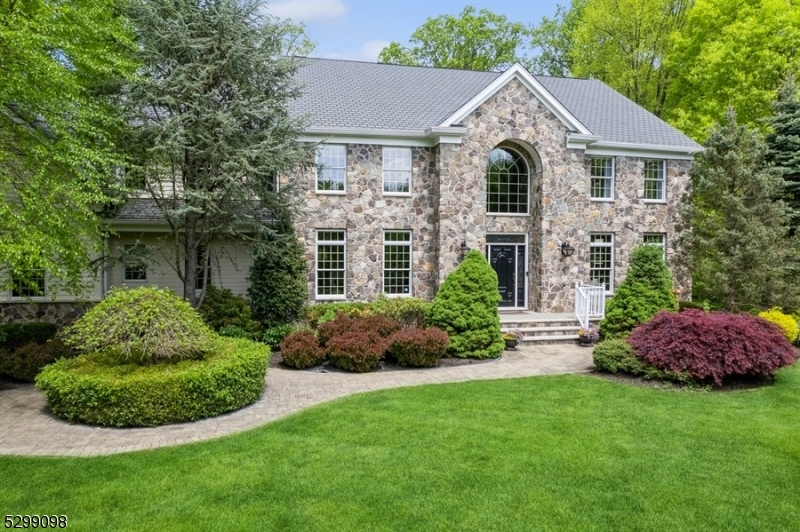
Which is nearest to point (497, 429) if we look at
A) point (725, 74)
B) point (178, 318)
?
point (178, 318)

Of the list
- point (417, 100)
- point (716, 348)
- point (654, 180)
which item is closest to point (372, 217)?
point (417, 100)

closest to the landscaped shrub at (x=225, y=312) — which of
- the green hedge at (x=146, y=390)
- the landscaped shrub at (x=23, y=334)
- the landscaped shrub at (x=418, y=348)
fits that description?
the landscaped shrub at (x=23, y=334)

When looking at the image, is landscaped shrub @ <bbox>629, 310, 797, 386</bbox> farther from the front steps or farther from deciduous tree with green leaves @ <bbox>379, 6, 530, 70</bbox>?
deciduous tree with green leaves @ <bbox>379, 6, 530, 70</bbox>

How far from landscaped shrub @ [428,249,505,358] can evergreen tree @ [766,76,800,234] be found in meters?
11.4

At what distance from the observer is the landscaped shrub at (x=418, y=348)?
39.3 ft

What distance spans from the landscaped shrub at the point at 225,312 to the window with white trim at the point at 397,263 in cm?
497

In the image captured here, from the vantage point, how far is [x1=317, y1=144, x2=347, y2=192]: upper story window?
17.0 meters

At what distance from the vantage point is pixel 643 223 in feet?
63.6

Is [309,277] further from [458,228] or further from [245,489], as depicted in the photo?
[245,489]

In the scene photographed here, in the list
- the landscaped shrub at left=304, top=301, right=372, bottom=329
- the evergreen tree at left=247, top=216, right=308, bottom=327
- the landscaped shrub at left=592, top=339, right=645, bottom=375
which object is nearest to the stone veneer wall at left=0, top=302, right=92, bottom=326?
the evergreen tree at left=247, top=216, right=308, bottom=327

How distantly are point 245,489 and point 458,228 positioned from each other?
12.6 metres

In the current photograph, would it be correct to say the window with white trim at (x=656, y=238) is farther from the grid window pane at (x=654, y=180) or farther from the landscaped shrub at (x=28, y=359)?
the landscaped shrub at (x=28, y=359)

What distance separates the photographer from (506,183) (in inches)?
726

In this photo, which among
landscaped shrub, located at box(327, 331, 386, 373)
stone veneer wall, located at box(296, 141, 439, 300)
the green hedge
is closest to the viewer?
the green hedge
